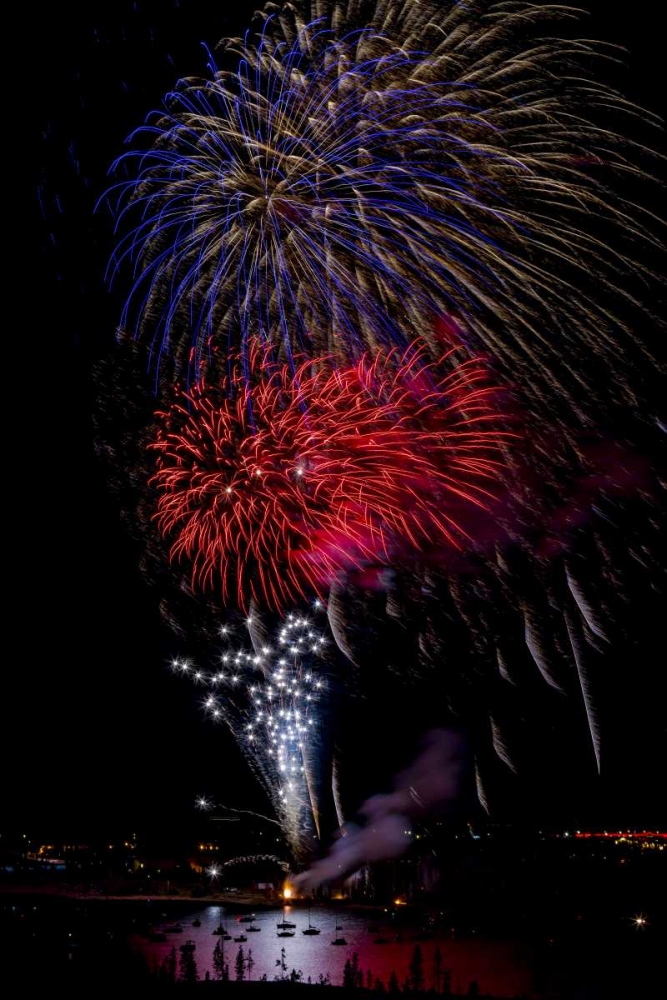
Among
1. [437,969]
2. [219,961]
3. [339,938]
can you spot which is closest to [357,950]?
[339,938]

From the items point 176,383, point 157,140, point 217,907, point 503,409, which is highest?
point 157,140

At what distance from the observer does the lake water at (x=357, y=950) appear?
3850 centimetres

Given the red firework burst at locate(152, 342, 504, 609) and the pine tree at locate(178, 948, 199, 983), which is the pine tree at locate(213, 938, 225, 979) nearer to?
the pine tree at locate(178, 948, 199, 983)

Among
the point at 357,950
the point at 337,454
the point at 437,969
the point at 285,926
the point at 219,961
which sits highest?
the point at 337,454

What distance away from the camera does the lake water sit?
3850 cm

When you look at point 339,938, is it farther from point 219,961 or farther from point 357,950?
point 219,961

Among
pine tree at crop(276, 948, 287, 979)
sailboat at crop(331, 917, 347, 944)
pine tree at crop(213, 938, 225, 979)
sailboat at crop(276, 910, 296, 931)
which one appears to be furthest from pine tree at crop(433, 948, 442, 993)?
sailboat at crop(276, 910, 296, 931)

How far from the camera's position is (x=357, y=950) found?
46344 millimetres

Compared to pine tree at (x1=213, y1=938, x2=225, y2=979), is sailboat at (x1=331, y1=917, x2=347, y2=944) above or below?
below

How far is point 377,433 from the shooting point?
48.4ft

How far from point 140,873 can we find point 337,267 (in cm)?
8970

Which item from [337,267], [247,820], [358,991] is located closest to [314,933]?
[247,820]

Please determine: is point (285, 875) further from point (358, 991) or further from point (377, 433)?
point (377, 433)

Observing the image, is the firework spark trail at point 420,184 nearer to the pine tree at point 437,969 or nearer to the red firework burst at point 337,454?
the red firework burst at point 337,454
